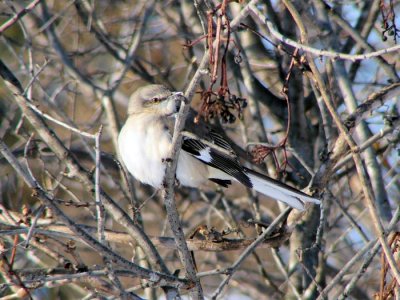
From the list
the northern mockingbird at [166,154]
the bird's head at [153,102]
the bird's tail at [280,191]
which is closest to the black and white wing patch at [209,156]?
the northern mockingbird at [166,154]

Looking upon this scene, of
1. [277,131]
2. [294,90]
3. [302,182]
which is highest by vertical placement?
[294,90]

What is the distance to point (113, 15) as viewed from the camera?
7.09 meters

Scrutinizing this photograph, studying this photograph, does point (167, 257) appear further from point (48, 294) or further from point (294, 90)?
point (294, 90)

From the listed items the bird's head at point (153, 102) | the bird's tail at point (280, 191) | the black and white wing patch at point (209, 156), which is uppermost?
the bird's head at point (153, 102)

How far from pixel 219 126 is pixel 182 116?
2674mm

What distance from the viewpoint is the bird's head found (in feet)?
14.2

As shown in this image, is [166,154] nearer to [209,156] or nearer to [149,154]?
[149,154]

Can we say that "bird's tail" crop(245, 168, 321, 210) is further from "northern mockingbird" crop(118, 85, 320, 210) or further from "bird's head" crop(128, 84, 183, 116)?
"bird's head" crop(128, 84, 183, 116)

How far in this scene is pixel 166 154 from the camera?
12.8 ft

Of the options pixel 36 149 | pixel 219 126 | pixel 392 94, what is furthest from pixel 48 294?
pixel 392 94

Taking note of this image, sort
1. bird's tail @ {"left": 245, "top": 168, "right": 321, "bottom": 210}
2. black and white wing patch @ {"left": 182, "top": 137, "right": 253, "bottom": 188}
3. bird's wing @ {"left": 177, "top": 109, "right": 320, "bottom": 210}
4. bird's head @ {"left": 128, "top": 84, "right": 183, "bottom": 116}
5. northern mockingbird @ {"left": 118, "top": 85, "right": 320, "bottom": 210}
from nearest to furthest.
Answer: bird's tail @ {"left": 245, "top": 168, "right": 321, "bottom": 210} < bird's wing @ {"left": 177, "top": 109, "right": 320, "bottom": 210} < northern mockingbird @ {"left": 118, "top": 85, "right": 320, "bottom": 210} < black and white wing patch @ {"left": 182, "top": 137, "right": 253, "bottom": 188} < bird's head @ {"left": 128, "top": 84, "right": 183, "bottom": 116}

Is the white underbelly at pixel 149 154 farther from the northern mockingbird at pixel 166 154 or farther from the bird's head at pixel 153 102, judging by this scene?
the bird's head at pixel 153 102

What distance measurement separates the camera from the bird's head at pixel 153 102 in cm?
434

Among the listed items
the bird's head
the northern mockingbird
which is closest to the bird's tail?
the northern mockingbird
